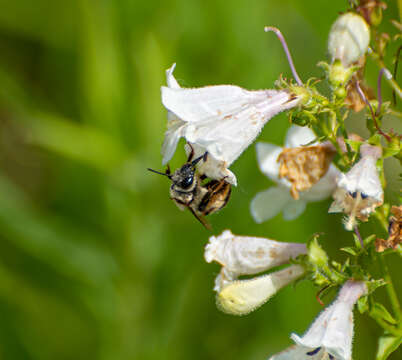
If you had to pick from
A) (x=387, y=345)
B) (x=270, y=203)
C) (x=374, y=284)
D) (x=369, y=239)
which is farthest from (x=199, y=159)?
(x=387, y=345)

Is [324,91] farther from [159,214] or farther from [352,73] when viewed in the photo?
[352,73]

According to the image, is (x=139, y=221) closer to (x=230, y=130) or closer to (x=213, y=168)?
(x=213, y=168)

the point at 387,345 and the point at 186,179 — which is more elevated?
the point at 186,179

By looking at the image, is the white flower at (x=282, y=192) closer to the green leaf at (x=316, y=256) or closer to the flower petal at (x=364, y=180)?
the green leaf at (x=316, y=256)

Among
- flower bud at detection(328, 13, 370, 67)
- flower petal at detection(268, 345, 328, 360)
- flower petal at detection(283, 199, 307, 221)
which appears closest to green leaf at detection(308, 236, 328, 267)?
flower petal at detection(268, 345, 328, 360)

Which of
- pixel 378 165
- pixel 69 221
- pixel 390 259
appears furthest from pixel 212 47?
pixel 378 165

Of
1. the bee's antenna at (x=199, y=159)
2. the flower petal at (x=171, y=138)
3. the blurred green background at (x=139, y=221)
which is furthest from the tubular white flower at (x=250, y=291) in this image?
the blurred green background at (x=139, y=221)
